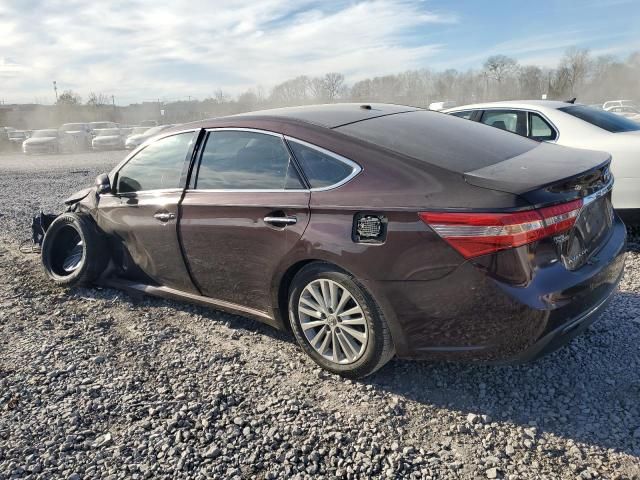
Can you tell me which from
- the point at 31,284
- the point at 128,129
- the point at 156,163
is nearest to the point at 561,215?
the point at 156,163

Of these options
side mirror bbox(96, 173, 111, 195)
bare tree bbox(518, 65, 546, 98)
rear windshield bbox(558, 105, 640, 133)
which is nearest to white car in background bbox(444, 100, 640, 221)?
rear windshield bbox(558, 105, 640, 133)

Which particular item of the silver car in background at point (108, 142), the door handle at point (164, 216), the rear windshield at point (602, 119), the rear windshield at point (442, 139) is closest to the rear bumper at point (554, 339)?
the rear windshield at point (442, 139)

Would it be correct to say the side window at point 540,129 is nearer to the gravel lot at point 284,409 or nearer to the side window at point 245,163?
the gravel lot at point 284,409

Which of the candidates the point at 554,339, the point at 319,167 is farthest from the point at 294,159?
the point at 554,339

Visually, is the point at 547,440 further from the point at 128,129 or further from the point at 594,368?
the point at 128,129

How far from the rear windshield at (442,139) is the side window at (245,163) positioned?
41 centimetres

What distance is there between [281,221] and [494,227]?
123cm

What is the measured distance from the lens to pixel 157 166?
3.96 m

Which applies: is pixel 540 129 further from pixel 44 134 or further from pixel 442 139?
pixel 44 134

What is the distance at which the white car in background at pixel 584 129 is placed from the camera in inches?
190

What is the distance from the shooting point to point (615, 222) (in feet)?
10.5

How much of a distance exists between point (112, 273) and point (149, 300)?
0.41 m

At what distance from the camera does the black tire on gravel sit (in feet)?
9.14

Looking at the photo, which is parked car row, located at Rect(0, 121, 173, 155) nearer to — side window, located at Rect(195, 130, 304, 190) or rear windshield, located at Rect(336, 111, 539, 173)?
side window, located at Rect(195, 130, 304, 190)
